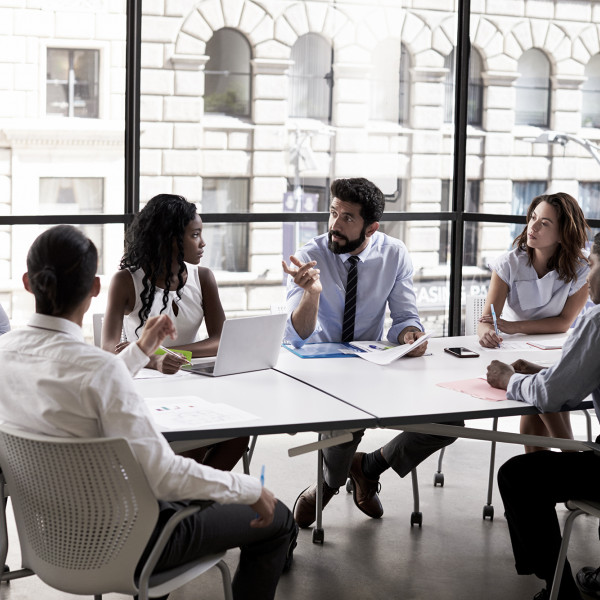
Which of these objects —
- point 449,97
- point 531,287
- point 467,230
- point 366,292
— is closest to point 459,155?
point 449,97

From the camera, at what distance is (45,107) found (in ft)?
18.4

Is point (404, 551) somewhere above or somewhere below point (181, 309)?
below

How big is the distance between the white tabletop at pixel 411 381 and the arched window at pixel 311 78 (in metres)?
2.81

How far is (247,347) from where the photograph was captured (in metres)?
3.12

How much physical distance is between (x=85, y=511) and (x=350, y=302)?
196 centimetres

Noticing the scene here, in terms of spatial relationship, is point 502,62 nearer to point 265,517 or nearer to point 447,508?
point 447,508

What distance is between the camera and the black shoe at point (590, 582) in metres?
3.17

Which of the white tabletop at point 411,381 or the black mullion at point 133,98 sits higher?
the black mullion at point 133,98

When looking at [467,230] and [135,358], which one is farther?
[467,230]

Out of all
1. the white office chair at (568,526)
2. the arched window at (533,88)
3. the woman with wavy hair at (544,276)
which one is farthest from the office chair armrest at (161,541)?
the arched window at (533,88)

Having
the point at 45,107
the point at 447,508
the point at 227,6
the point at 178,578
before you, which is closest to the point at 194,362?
the point at 178,578

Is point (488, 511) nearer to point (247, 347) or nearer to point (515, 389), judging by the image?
point (515, 389)

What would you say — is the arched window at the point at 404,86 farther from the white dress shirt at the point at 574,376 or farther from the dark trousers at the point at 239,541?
the dark trousers at the point at 239,541

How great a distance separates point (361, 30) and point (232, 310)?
208cm
